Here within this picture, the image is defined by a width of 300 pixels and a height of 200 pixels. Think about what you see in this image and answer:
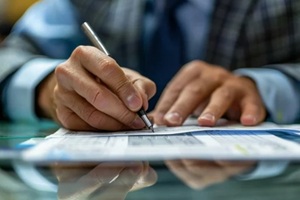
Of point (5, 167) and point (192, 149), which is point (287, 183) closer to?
point (192, 149)

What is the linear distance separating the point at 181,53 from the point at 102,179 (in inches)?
27.6

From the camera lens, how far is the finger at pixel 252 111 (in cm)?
71

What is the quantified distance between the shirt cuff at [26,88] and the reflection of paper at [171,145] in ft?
0.81

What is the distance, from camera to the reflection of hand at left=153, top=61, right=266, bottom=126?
71 centimetres

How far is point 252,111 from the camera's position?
736 mm

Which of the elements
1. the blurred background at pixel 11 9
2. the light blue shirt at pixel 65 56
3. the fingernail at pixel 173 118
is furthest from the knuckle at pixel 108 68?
the blurred background at pixel 11 9

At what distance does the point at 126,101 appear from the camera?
60 cm

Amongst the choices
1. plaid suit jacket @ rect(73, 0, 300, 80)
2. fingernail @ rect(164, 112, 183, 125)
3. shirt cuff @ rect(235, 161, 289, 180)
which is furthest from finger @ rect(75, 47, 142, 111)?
plaid suit jacket @ rect(73, 0, 300, 80)

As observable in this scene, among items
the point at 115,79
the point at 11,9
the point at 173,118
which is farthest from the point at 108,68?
the point at 11,9

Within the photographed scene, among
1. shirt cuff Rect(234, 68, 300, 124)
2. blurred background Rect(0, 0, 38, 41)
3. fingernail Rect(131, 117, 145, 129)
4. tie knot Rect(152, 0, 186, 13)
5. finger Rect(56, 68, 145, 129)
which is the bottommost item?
blurred background Rect(0, 0, 38, 41)

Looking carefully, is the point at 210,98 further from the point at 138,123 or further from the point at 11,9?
the point at 11,9

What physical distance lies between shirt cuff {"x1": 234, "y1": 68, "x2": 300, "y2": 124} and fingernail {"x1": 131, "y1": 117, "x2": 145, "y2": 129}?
24cm

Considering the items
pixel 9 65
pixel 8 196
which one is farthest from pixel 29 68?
pixel 8 196

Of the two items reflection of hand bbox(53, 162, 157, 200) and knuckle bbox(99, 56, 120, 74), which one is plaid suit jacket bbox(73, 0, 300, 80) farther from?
reflection of hand bbox(53, 162, 157, 200)
